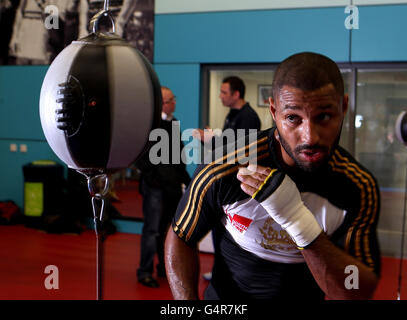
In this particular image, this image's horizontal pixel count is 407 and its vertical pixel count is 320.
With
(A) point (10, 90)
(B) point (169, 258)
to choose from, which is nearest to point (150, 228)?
(B) point (169, 258)

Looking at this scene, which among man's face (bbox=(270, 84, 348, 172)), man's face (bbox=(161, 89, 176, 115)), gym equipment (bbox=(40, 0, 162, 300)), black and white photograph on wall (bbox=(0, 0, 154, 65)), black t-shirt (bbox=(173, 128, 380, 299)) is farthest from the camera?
black and white photograph on wall (bbox=(0, 0, 154, 65))

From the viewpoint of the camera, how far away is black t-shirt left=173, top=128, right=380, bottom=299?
1.41m

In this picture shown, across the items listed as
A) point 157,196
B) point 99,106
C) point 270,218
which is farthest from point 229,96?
point 99,106

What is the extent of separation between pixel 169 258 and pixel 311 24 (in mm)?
3618

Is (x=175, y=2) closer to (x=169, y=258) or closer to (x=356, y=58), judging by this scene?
(x=356, y=58)

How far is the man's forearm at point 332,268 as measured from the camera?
1.26m

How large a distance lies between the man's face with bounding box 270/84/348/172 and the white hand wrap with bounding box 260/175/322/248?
81 millimetres

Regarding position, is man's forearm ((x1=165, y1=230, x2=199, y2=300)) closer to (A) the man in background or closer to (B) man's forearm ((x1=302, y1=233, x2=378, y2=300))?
(B) man's forearm ((x1=302, y1=233, x2=378, y2=300))

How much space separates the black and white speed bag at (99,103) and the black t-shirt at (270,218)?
0.54m

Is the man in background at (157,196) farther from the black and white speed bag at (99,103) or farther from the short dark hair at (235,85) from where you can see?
the black and white speed bag at (99,103)

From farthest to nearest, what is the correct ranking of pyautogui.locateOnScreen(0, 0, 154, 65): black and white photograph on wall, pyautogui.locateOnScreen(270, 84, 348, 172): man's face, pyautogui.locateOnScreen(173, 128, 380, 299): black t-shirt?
pyautogui.locateOnScreen(0, 0, 154, 65): black and white photograph on wall, pyautogui.locateOnScreen(173, 128, 380, 299): black t-shirt, pyautogui.locateOnScreen(270, 84, 348, 172): man's face

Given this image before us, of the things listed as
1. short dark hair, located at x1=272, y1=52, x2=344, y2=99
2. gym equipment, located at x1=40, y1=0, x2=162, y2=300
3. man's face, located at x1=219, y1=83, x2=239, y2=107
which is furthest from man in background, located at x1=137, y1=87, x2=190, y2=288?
gym equipment, located at x1=40, y1=0, x2=162, y2=300

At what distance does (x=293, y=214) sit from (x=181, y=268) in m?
0.46
